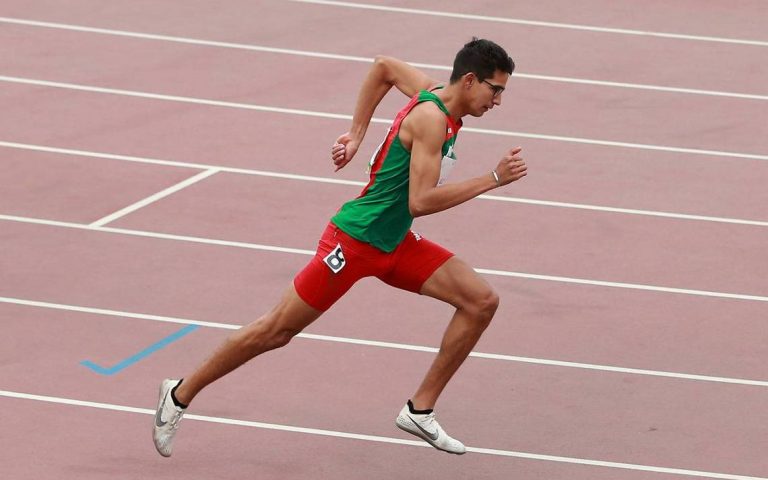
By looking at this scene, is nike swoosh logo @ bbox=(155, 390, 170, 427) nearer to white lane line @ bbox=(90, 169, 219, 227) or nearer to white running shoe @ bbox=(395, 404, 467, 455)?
white running shoe @ bbox=(395, 404, 467, 455)

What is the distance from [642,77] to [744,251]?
5.13 metres

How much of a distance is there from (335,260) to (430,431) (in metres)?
1.01

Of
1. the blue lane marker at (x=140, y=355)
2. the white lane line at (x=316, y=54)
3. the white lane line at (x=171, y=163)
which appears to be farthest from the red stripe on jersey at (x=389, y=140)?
the white lane line at (x=316, y=54)

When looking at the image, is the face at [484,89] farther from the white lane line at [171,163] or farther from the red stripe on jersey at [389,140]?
the white lane line at [171,163]

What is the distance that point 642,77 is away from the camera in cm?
1631

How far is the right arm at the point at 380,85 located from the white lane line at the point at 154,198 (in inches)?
148

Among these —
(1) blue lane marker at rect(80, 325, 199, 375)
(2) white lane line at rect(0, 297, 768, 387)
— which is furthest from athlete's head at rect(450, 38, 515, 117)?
(1) blue lane marker at rect(80, 325, 199, 375)

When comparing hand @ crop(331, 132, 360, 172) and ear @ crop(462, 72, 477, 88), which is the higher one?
ear @ crop(462, 72, 477, 88)

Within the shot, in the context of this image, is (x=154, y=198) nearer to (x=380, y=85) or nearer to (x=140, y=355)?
(x=140, y=355)

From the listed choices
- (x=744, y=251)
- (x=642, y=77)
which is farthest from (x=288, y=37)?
(x=744, y=251)

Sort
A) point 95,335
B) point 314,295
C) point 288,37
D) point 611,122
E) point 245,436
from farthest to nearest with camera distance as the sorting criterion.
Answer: point 288,37 → point 611,122 → point 95,335 → point 245,436 → point 314,295

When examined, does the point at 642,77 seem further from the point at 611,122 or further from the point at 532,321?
the point at 532,321

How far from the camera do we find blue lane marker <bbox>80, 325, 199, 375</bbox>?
9078 mm

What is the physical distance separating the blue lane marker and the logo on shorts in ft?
6.30
